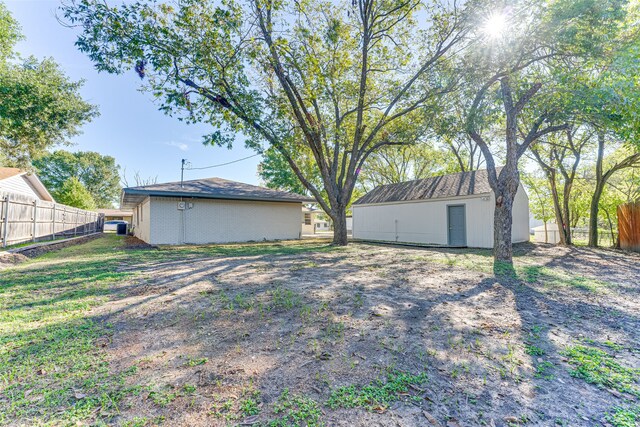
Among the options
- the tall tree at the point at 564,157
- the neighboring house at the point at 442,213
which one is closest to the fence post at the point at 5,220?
the neighboring house at the point at 442,213

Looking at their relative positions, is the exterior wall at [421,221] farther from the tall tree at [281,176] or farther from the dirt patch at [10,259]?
the dirt patch at [10,259]

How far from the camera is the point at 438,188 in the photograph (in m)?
14.2

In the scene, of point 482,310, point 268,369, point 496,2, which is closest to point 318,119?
point 496,2

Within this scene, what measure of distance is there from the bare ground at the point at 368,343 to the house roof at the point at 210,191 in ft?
25.9

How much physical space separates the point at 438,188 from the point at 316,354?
13418 millimetres

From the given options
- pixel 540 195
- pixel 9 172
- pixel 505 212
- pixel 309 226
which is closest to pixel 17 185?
pixel 9 172

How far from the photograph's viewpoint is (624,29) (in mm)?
6914

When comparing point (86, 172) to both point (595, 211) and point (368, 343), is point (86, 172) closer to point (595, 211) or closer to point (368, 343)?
point (368, 343)

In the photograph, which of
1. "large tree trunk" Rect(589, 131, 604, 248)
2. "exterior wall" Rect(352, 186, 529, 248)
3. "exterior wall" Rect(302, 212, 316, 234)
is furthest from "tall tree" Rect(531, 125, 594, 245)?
"exterior wall" Rect(302, 212, 316, 234)

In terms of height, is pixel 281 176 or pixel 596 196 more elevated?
pixel 281 176

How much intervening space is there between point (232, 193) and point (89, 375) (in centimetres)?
1205

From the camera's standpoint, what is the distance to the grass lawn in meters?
1.84

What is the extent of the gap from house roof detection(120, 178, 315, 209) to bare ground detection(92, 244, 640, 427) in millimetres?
7893

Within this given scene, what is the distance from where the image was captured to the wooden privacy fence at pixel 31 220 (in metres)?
9.03
